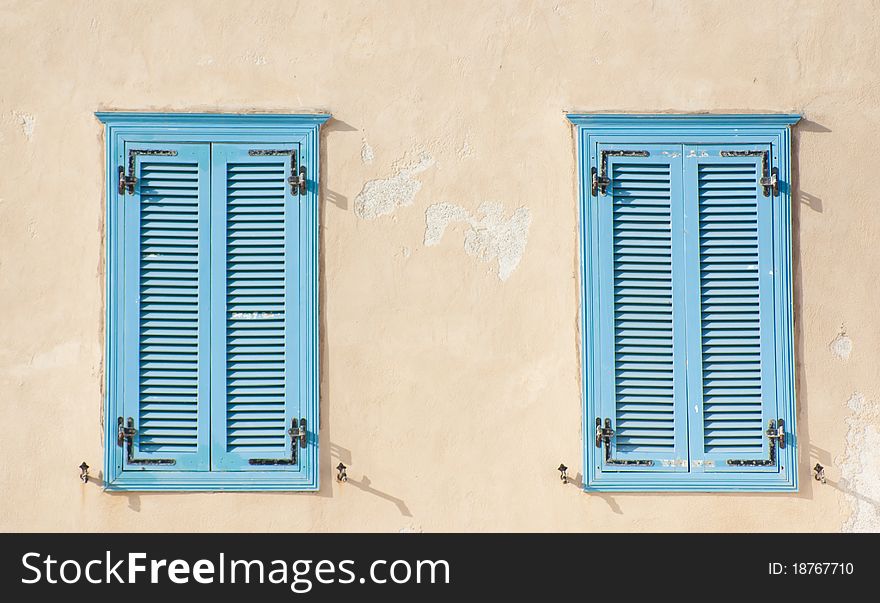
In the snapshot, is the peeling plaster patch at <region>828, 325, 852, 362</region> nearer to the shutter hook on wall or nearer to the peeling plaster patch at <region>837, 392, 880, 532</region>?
the peeling plaster patch at <region>837, 392, 880, 532</region>

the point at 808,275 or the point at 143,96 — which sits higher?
the point at 143,96

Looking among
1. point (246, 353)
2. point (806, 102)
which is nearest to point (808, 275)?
point (806, 102)

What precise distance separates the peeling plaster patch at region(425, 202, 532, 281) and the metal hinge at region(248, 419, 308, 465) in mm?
993

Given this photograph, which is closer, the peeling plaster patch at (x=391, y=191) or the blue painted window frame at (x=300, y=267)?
the blue painted window frame at (x=300, y=267)

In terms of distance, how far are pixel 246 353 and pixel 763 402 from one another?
2299 mm

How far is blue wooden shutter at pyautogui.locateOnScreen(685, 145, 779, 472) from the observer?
5.15m

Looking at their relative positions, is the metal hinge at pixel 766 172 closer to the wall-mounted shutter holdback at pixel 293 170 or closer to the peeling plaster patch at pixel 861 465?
the peeling plaster patch at pixel 861 465

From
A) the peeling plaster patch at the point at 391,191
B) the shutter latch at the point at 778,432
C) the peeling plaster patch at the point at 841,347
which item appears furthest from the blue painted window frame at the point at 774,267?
the peeling plaster patch at the point at 391,191

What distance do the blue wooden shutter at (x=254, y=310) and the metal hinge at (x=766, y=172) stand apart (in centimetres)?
199

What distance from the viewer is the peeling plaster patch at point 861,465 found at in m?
5.18

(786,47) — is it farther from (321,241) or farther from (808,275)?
(321,241)

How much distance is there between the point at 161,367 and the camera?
5125 millimetres

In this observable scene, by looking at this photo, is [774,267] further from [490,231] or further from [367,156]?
[367,156]

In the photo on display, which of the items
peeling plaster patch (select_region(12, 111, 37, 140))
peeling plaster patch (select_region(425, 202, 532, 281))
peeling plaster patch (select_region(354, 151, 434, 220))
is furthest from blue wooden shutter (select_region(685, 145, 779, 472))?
peeling plaster patch (select_region(12, 111, 37, 140))
